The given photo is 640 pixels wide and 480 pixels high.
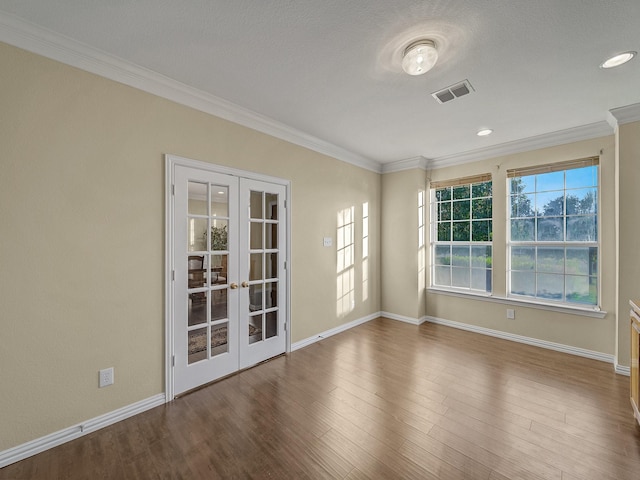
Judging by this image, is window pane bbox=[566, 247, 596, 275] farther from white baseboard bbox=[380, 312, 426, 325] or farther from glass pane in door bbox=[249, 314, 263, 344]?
glass pane in door bbox=[249, 314, 263, 344]

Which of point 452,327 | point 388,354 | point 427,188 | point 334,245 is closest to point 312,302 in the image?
point 334,245

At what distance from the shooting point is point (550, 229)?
3635mm

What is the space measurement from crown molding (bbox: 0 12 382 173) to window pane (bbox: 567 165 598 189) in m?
3.53

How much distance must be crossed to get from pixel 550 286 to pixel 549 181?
1.42m

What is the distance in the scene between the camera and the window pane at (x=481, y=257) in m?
4.12

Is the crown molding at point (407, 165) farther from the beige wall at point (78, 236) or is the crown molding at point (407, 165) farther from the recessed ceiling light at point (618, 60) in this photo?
the beige wall at point (78, 236)

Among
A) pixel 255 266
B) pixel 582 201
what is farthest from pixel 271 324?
pixel 582 201

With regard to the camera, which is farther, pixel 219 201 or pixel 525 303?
pixel 525 303

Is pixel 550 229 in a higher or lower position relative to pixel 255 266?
higher

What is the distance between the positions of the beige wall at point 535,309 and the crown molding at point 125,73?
300cm

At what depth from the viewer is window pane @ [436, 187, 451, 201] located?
4.58 m

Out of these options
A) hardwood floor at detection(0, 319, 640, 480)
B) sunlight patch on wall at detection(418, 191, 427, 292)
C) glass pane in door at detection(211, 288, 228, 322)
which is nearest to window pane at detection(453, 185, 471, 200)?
sunlight patch on wall at detection(418, 191, 427, 292)

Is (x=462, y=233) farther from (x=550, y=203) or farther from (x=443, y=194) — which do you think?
(x=550, y=203)

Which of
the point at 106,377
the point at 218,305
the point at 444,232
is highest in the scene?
the point at 444,232
